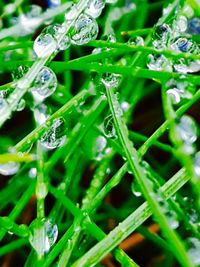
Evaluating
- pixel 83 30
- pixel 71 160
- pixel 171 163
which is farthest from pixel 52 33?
pixel 171 163

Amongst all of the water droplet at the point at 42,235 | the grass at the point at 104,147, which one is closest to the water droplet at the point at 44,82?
the grass at the point at 104,147

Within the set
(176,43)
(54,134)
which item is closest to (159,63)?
(176,43)

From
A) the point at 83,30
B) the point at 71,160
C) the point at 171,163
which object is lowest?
the point at 171,163

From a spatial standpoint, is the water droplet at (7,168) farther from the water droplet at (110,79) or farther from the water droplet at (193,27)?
the water droplet at (193,27)

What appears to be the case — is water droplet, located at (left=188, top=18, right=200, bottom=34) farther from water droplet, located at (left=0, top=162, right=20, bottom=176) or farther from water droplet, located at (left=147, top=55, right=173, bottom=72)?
water droplet, located at (left=0, top=162, right=20, bottom=176)

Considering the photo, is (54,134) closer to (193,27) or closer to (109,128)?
(109,128)

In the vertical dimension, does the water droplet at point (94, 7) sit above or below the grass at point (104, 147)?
above

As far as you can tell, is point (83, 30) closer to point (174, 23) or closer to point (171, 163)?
point (174, 23)
